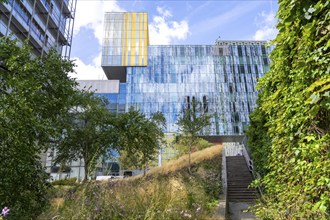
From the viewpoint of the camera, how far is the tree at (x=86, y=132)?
21672 mm

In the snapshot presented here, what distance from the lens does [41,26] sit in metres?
39.9

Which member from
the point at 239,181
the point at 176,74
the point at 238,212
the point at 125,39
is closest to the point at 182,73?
the point at 176,74

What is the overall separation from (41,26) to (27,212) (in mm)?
39912

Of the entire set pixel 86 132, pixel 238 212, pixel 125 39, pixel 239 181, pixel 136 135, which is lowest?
pixel 238 212

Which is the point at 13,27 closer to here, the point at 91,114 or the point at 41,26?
the point at 41,26

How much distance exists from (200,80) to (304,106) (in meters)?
63.9

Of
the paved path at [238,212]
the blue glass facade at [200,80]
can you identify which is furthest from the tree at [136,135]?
the blue glass facade at [200,80]

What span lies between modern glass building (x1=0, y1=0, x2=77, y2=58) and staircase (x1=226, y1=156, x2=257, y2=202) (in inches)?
918

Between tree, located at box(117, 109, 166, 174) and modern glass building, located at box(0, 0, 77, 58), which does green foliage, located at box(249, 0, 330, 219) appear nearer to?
tree, located at box(117, 109, 166, 174)

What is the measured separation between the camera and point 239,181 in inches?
657

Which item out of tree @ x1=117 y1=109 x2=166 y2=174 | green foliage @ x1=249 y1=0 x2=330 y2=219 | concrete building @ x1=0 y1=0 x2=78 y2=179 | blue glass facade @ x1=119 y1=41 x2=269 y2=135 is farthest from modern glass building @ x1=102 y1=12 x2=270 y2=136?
green foliage @ x1=249 y1=0 x2=330 y2=219

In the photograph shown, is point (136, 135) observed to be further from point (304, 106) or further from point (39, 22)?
point (39, 22)

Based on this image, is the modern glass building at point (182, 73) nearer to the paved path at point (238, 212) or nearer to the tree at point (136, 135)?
the tree at point (136, 135)

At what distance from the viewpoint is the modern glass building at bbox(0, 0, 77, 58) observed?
31.5 meters
